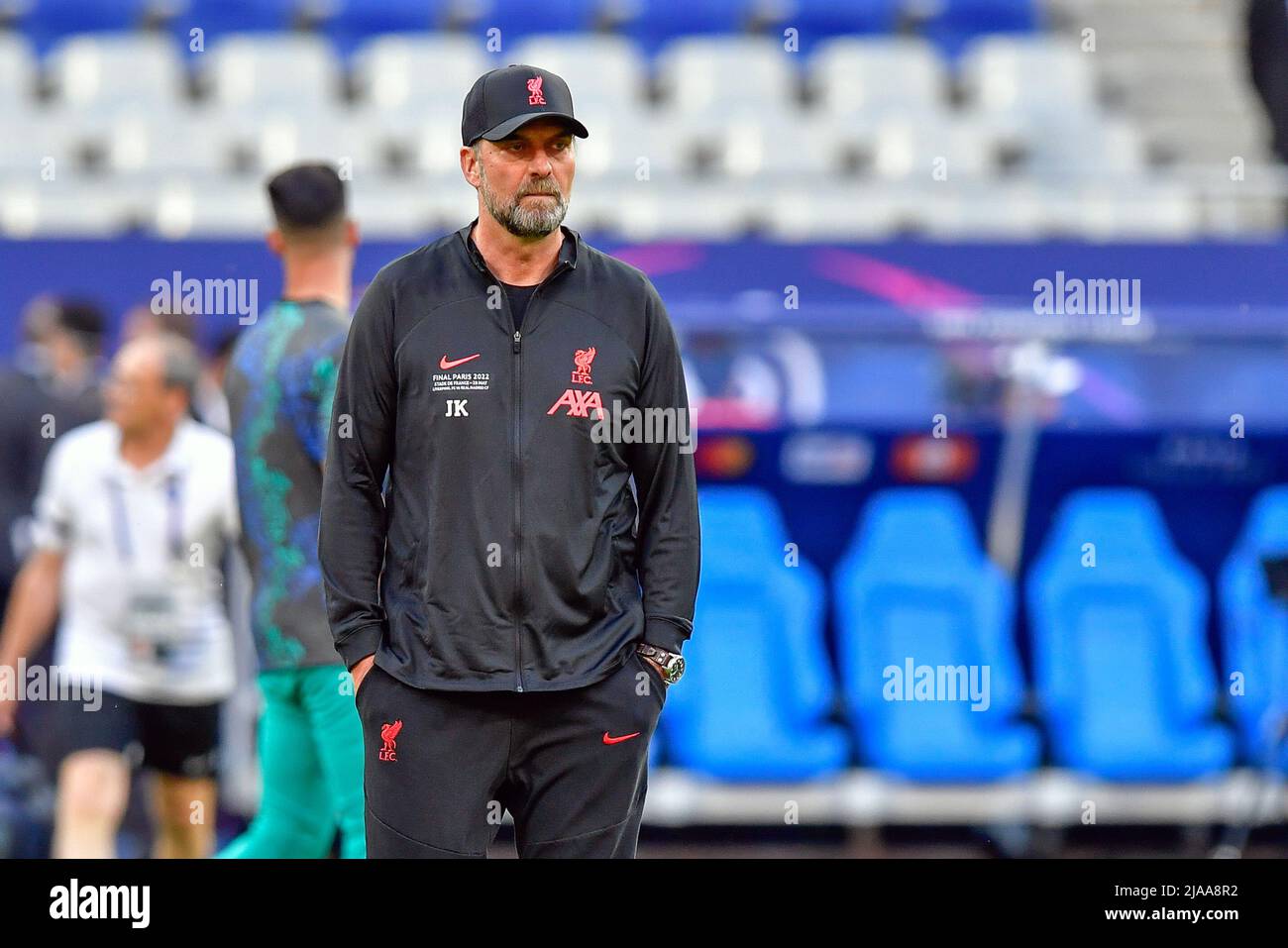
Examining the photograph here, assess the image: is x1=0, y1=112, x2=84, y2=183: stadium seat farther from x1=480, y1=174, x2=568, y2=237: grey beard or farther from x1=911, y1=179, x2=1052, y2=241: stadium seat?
x1=480, y1=174, x2=568, y2=237: grey beard

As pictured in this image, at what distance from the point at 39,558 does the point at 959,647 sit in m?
3.43

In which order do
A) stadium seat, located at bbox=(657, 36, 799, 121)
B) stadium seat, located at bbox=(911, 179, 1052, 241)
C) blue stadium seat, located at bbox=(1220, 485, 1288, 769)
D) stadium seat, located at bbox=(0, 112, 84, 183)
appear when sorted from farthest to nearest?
1. stadium seat, located at bbox=(657, 36, 799, 121)
2. stadium seat, located at bbox=(0, 112, 84, 183)
3. stadium seat, located at bbox=(911, 179, 1052, 241)
4. blue stadium seat, located at bbox=(1220, 485, 1288, 769)

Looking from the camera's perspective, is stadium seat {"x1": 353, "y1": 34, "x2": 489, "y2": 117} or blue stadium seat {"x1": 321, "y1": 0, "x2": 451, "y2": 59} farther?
blue stadium seat {"x1": 321, "y1": 0, "x2": 451, "y2": 59}

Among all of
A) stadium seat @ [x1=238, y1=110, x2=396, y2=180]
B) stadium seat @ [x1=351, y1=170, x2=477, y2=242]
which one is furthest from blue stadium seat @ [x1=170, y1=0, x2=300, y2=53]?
stadium seat @ [x1=351, y1=170, x2=477, y2=242]

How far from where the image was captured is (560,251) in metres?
3.74

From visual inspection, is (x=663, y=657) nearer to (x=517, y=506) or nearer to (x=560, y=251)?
(x=517, y=506)

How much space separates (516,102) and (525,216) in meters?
0.20

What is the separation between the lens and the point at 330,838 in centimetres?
490

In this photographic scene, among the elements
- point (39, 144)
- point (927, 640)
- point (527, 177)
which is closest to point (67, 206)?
point (39, 144)

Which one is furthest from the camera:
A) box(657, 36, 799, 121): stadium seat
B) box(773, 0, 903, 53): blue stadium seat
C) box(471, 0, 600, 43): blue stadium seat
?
box(773, 0, 903, 53): blue stadium seat

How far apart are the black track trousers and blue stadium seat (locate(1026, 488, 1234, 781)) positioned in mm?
4337

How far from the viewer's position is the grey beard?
3.60 metres

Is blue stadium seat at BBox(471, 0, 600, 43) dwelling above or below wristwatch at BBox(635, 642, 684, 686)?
above

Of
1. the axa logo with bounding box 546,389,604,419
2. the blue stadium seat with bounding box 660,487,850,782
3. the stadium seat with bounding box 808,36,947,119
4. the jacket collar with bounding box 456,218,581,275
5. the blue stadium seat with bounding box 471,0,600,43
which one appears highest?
the blue stadium seat with bounding box 471,0,600,43
